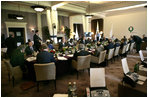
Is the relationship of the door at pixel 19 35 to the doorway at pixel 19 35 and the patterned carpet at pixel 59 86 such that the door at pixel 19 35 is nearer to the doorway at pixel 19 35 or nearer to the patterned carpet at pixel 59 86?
the doorway at pixel 19 35

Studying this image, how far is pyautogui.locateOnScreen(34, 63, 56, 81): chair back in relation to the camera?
8.26 feet

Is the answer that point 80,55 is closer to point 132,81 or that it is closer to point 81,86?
point 81,86

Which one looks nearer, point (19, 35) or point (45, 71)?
point (45, 71)

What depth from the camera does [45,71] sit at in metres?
2.58

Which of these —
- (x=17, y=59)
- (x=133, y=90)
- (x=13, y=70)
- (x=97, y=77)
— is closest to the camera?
(x=133, y=90)

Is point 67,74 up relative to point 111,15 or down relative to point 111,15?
down

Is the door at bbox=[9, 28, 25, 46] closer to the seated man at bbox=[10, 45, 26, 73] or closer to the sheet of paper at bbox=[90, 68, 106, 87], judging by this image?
the seated man at bbox=[10, 45, 26, 73]

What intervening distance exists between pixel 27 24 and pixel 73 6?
13.4ft

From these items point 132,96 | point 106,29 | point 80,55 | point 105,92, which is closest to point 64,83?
point 80,55

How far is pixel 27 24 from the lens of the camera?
8836 mm

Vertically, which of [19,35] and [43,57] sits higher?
[19,35]

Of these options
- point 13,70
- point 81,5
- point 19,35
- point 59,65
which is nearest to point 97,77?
point 59,65

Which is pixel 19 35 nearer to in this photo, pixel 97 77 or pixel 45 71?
pixel 45 71

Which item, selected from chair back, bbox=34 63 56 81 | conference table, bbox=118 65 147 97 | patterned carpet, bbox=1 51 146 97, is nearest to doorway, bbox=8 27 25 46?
patterned carpet, bbox=1 51 146 97
